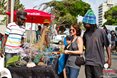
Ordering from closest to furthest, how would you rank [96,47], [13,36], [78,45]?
1. [96,47]
2. [78,45]
3. [13,36]

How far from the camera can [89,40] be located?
273 inches

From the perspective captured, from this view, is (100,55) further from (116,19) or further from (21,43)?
(116,19)

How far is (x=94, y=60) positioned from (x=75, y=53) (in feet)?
3.02

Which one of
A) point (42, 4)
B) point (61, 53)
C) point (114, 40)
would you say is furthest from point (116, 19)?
point (61, 53)

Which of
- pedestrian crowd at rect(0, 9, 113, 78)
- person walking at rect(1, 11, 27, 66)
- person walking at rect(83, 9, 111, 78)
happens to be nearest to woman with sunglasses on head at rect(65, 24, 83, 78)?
pedestrian crowd at rect(0, 9, 113, 78)

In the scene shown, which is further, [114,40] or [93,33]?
[114,40]

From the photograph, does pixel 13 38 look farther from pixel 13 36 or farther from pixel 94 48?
pixel 94 48

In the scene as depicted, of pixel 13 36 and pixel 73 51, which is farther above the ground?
pixel 13 36

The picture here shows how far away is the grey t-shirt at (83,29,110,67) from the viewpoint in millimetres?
6855

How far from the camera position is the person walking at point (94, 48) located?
22.5 ft

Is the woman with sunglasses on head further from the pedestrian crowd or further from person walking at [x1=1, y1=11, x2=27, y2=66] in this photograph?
person walking at [x1=1, y1=11, x2=27, y2=66]

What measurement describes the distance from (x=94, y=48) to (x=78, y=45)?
0.85 meters

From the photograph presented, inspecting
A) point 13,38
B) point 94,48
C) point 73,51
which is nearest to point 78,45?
point 73,51

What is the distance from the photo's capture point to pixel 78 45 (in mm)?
7691
